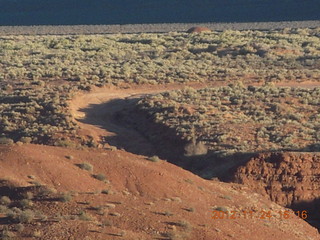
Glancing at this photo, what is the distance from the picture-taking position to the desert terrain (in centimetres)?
1608

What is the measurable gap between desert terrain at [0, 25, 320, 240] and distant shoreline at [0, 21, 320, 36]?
20.6 m

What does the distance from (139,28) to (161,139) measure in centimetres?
6321

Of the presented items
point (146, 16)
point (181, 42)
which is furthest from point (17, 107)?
point (146, 16)

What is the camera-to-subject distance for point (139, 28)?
307 feet

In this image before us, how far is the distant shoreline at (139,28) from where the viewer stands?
89.5 metres

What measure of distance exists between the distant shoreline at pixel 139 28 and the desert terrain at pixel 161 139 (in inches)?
811

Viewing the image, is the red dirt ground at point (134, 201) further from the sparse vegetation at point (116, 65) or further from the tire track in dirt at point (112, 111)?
the tire track in dirt at point (112, 111)

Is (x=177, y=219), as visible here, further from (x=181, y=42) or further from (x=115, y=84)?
(x=181, y=42)

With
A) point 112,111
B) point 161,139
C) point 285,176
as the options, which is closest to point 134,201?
point 285,176

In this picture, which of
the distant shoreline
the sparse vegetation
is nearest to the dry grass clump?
the sparse vegetation

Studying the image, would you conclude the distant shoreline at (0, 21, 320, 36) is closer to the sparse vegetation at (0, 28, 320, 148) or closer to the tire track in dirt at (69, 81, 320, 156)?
the sparse vegetation at (0, 28, 320, 148)
